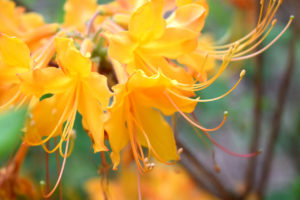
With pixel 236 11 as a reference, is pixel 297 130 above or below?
below

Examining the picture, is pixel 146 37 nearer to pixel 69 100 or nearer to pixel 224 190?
pixel 69 100

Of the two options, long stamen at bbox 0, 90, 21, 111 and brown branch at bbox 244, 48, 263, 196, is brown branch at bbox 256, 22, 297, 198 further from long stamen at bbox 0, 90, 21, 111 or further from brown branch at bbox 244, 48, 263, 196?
long stamen at bbox 0, 90, 21, 111

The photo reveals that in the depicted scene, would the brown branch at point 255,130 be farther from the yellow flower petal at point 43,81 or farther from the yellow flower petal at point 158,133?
the yellow flower petal at point 43,81

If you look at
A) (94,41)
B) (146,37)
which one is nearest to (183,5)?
(146,37)

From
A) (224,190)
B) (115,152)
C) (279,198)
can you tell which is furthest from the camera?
(279,198)

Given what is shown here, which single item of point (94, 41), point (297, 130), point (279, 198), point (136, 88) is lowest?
point (279, 198)

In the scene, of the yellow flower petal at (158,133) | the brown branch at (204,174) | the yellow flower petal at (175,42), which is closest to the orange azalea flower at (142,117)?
the yellow flower petal at (158,133)

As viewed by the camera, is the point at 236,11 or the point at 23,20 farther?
the point at 236,11

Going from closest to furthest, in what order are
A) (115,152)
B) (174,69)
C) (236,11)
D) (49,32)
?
(115,152)
(174,69)
(49,32)
(236,11)
